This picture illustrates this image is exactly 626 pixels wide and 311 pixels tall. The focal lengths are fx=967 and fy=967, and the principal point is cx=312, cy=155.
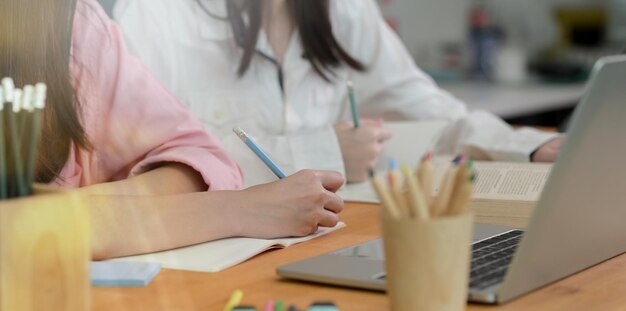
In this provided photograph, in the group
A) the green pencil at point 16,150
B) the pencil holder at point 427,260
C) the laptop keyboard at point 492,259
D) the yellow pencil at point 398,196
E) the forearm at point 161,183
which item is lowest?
the forearm at point 161,183

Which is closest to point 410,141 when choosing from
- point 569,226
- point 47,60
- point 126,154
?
point 126,154

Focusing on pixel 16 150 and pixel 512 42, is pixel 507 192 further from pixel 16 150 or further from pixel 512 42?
pixel 512 42

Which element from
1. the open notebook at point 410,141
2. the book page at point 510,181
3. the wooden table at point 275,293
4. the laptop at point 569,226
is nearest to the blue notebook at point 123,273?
the wooden table at point 275,293

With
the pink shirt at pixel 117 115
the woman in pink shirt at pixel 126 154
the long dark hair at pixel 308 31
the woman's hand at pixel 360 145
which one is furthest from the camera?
the long dark hair at pixel 308 31

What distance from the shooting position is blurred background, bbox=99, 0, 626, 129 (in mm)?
3463

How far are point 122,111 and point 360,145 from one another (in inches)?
16.0

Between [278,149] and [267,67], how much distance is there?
0.30m

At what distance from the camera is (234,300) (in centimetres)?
82

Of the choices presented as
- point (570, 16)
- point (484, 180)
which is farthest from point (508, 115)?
point (484, 180)

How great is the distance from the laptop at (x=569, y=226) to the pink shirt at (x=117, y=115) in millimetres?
412

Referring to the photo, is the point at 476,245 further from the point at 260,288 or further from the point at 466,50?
the point at 466,50

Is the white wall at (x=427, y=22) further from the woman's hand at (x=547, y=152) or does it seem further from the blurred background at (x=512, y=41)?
the woman's hand at (x=547, y=152)

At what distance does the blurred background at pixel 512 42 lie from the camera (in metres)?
3.46

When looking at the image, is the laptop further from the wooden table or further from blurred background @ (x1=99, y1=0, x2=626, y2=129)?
blurred background @ (x1=99, y1=0, x2=626, y2=129)
